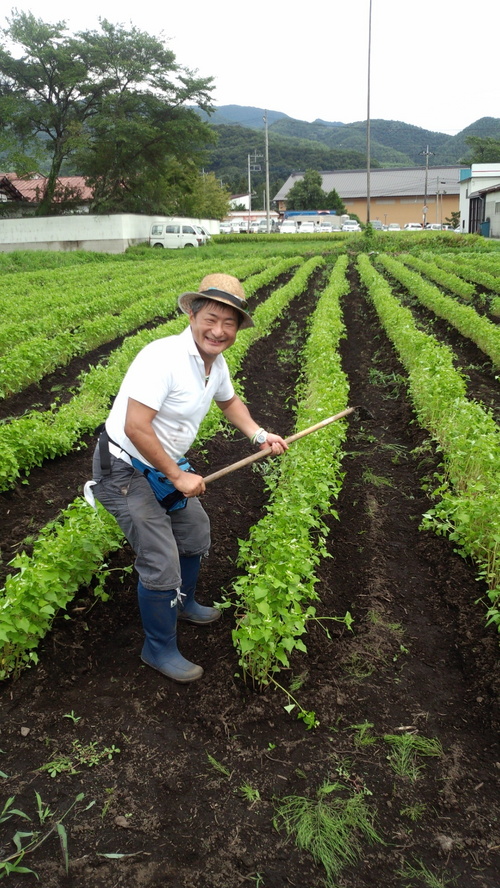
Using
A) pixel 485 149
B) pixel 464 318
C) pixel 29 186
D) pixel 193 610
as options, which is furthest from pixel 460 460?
pixel 485 149

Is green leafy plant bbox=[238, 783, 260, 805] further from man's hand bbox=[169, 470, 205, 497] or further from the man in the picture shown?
man's hand bbox=[169, 470, 205, 497]

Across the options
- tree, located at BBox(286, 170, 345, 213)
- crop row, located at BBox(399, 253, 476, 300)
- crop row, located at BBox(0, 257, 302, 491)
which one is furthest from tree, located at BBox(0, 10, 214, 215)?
tree, located at BBox(286, 170, 345, 213)

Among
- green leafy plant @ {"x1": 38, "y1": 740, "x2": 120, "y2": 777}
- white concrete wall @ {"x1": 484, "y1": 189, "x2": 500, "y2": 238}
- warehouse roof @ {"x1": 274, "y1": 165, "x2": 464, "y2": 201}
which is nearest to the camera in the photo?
green leafy plant @ {"x1": 38, "y1": 740, "x2": 120, "y2": 777}

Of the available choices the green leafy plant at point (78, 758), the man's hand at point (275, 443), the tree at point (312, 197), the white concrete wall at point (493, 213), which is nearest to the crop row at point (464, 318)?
the man's hand at point (275, 443)

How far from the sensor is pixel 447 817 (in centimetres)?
279

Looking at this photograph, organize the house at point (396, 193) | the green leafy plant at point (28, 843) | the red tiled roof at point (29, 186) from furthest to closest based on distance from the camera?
1. the house at point (396, 193)
2. the red tiled roof at point (29, 186)
3. the green leafy plant at point (28, 843)

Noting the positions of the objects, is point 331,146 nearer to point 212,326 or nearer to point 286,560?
point 212,326

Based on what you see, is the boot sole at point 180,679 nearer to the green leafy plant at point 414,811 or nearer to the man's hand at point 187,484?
the man's hand at point 187,484

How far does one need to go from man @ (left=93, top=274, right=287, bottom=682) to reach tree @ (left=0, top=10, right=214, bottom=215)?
35973 millimetres

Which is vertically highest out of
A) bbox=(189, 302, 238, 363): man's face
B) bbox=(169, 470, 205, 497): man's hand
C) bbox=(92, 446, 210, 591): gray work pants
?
bbox=(189, 302, 238, 363): man's face

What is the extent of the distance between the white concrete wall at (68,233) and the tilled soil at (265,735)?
32.3m

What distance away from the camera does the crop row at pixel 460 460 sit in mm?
4309

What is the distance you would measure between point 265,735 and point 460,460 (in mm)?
3069

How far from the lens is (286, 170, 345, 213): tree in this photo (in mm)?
78375
